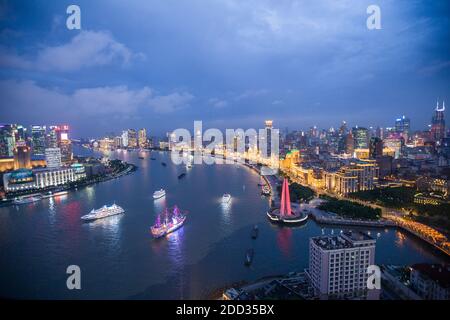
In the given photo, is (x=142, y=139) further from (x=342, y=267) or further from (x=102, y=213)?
(x=342, y=267)

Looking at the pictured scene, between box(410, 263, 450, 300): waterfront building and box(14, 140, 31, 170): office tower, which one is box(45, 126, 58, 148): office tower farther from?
box(410, 263, 450, 300): waterfront building

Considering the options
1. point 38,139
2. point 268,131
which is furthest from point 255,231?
point 38,139

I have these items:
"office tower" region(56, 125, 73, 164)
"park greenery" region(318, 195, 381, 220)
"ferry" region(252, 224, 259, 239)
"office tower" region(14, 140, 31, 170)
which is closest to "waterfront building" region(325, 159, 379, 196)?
"park greenery" region(318, 195, 381, 220)

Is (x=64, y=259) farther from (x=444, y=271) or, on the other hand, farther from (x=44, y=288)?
(x=444, y=271)

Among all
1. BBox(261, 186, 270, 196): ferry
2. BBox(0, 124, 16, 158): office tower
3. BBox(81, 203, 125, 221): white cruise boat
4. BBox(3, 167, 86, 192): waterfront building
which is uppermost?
BBox(0, 124, 16, 158): office tower
